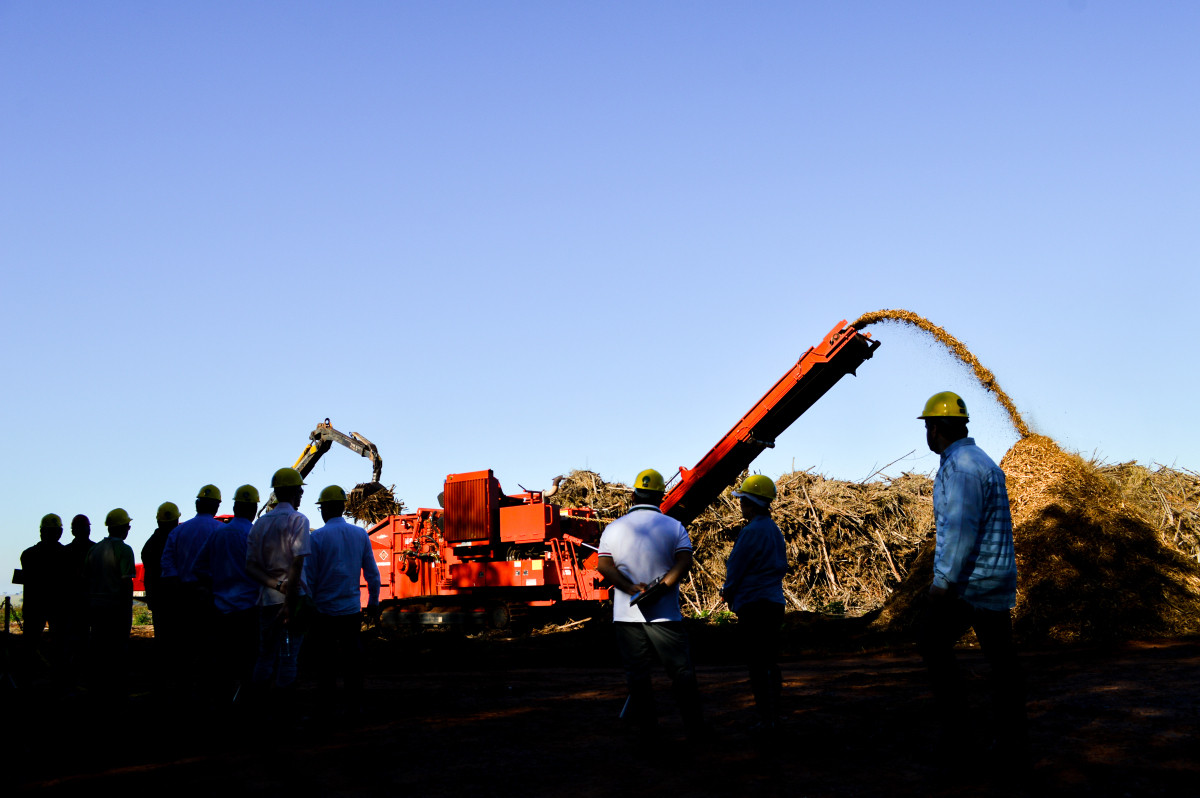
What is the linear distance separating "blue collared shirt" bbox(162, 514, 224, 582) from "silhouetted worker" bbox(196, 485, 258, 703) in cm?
38

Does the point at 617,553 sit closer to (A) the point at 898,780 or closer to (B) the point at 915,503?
(A) the point at 898,780

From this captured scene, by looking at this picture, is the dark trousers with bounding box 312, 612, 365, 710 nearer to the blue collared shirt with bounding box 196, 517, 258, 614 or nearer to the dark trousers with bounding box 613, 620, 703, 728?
the blue collared shirt with bounding box 196, 517, 258, 614

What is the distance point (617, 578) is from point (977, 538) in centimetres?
202

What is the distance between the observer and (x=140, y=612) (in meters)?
30.7

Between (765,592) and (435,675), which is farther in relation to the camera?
(435,675)

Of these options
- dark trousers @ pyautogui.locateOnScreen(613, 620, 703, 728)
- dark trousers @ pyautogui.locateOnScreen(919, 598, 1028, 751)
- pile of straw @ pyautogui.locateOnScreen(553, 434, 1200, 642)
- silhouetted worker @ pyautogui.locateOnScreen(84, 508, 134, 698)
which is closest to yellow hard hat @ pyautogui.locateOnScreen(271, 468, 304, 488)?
silhouetted worker @ pyautogui.locateOnScreen(84, 508, 134, 698)

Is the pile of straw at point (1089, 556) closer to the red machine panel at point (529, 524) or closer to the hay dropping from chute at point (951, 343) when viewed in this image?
the hay dropping from chute at point (951, 343)

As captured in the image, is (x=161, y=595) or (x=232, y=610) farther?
(x=161, y=595)

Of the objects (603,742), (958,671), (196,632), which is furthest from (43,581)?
(958,671)

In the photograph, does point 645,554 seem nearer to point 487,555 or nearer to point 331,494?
point 331,494

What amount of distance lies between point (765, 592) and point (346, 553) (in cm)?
292

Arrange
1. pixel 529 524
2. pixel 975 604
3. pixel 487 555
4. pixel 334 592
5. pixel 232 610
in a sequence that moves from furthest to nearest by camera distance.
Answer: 1. pixel 487 555
2. pixel 529 524
3. pixel 232 610
4. pixel 334 592
5. pixel 975 604

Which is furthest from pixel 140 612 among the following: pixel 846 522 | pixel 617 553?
pixel 617 553

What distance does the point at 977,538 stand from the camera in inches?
172
